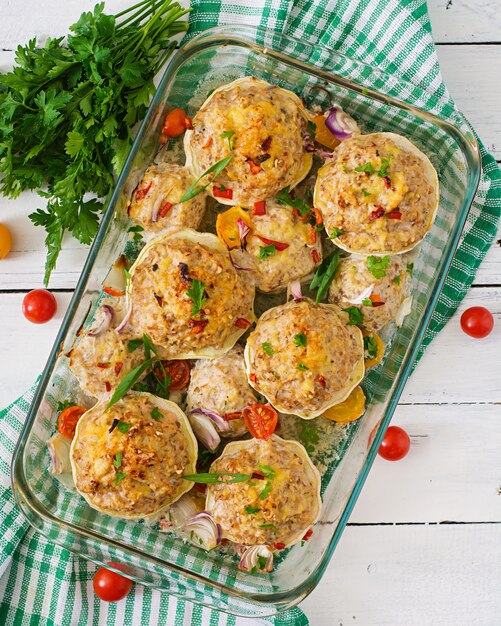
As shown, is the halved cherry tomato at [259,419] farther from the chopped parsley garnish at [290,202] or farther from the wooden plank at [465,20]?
the wooden plank at [465,20]

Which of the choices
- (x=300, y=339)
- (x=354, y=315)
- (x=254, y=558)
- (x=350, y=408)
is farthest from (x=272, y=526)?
(x=354, y=315)

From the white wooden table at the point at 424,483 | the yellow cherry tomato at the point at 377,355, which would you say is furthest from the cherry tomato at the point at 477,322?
the yellow cherry tomato at the point at 377,355

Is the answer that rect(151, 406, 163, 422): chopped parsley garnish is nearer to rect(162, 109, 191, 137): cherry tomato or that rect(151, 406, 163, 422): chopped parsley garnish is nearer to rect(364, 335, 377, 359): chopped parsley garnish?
rect(364, 335, 377, 359): chopped parsley garnish

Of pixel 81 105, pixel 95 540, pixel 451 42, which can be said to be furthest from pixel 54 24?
pixel 95 540

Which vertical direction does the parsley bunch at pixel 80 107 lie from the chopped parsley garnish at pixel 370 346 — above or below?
above

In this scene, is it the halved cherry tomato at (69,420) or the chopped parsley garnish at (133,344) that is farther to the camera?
the halved cherry tomato at (69,420)

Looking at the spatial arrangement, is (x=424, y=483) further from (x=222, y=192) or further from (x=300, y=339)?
(x=222, y=192)

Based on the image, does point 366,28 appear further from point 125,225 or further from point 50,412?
point 50,412
